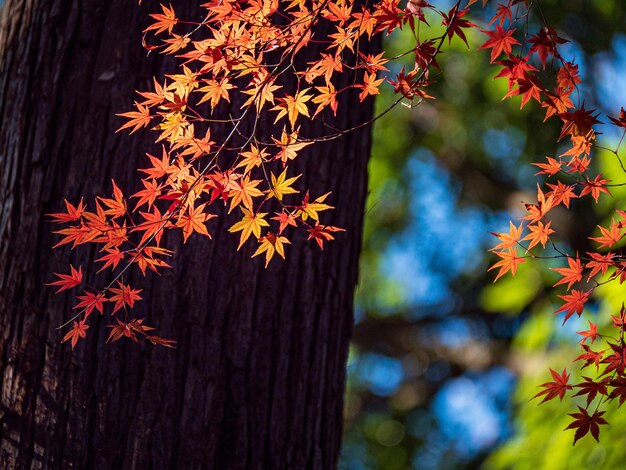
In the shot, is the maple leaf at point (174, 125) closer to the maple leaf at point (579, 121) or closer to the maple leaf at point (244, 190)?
the maple leaf at point (244, 190)

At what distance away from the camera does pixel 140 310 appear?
1.79 m

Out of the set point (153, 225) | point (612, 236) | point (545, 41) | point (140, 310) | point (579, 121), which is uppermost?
point (545, 41)

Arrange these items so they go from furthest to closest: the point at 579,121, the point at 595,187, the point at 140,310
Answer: the point at 140,310 → the point at 595,187 → the point at 579,121

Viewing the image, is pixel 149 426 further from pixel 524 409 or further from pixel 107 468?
pixel 524 409

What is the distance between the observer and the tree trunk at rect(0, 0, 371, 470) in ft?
5.67

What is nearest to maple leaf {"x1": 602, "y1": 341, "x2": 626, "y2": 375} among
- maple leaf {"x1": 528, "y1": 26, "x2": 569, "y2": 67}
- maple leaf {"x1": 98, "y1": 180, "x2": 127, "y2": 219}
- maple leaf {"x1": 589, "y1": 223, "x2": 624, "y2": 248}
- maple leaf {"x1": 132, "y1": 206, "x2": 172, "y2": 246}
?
maple leaf {"x1": 589, "y1": 223, "x2": 624, "y2": 248}

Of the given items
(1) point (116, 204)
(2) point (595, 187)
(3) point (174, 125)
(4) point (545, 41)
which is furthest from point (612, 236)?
(1) point (116, 204)

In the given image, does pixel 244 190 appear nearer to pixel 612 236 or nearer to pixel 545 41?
pixel 545 41

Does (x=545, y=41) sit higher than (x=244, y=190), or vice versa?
(x=545, y=41)

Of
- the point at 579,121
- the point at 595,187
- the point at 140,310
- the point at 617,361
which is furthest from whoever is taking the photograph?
the point at 140,310

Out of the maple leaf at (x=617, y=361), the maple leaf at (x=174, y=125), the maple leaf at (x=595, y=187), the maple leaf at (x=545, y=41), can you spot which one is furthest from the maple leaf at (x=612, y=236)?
the maple leaf at (x=174, y=125)

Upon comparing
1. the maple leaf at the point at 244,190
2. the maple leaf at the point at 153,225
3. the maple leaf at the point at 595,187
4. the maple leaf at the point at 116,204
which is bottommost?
the maple leaf at the point at 153,225

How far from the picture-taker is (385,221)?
7.04 m

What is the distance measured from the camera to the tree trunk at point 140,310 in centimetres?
173
